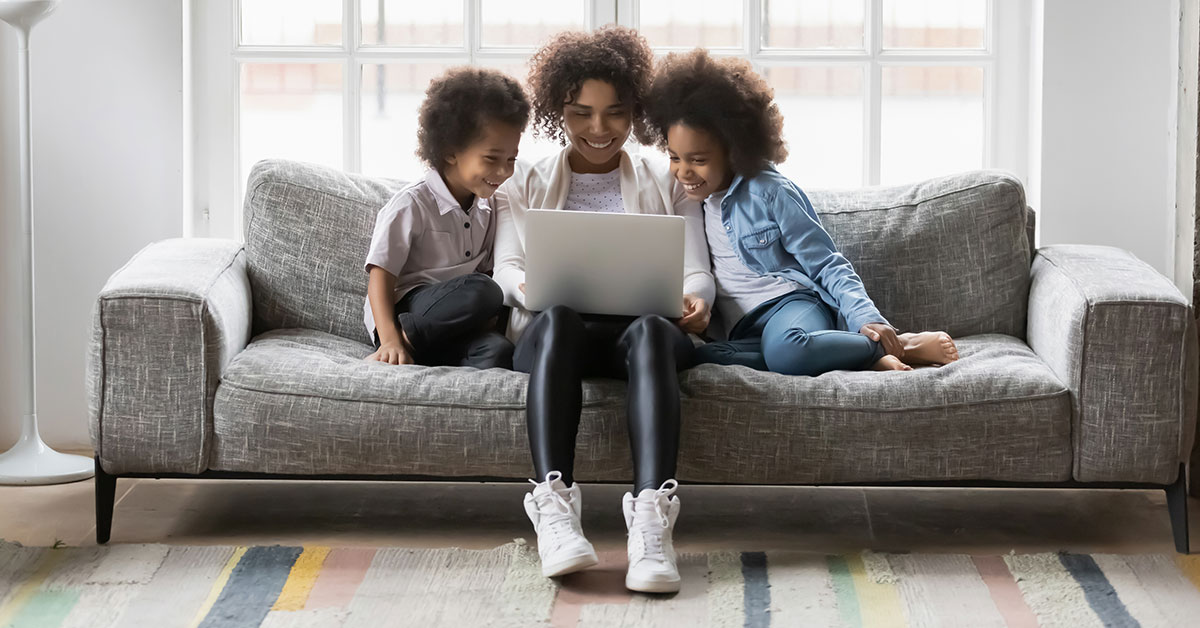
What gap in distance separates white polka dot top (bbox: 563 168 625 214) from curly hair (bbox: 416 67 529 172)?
18 cm

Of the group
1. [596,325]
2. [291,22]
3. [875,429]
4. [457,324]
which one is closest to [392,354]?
[457,324]

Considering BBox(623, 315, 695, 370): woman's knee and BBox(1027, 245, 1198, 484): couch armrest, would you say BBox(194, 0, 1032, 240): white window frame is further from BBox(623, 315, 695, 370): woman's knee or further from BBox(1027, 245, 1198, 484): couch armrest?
BBox(623, 315, 695, 370): woman's knee

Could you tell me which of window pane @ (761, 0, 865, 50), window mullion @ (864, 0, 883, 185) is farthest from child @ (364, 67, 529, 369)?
window mullion @ (864, 0, 883, 185)

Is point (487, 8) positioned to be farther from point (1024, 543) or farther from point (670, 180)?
point (1024, 543)

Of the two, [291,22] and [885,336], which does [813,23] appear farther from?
[291,22]

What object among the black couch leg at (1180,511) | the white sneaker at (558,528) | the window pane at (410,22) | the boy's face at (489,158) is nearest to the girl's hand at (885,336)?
the black couch leg at (1180,511)

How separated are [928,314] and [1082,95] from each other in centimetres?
75

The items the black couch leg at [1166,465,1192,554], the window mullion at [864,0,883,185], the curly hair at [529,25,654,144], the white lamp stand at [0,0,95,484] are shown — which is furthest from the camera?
the window mullion at [864,0,883,185]

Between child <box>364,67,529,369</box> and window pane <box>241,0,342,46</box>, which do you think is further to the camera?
window pane <box>241,0,342,46</box>

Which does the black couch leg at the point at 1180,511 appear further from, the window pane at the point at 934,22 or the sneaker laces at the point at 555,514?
the window pane at the point at 934,22

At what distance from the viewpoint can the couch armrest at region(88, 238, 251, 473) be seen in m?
2.12

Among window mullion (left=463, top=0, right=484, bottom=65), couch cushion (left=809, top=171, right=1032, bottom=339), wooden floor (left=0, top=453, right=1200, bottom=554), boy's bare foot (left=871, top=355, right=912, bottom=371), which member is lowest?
wooden floor (left=0, top=453, right=1200, bottom=554)

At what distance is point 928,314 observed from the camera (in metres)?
2.55

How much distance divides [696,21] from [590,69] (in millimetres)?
715
